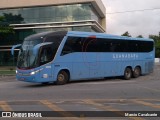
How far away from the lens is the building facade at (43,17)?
51250mm

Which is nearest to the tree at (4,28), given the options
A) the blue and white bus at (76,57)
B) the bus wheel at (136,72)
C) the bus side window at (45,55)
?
the bus wheel at (136,72)

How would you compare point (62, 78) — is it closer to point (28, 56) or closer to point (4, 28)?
point (28, 56)

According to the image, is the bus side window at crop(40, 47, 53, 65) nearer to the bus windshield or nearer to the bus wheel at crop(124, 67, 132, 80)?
the bus windshield

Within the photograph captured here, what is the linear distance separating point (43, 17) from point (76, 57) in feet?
100

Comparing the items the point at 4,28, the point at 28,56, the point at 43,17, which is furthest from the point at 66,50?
the point at 43,17

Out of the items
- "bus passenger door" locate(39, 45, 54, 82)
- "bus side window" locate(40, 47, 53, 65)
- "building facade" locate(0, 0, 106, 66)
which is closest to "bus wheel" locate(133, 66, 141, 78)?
"bus passenger door" locate(39, 45, 54, 82)

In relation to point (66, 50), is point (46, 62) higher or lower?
lower

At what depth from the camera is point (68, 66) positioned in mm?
22938

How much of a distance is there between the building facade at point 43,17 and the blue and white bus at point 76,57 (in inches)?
901

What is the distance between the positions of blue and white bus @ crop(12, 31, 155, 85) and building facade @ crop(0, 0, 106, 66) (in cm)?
2289

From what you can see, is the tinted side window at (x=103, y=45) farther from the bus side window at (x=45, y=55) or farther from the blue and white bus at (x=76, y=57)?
the bus side window at (x=45, y=55)

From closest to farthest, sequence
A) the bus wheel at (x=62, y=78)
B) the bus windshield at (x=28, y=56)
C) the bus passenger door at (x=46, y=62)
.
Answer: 1. the bus windshield at (x=28, y=56)
2. the bus passenger door at (x=46, y=62)
3. the bus wheel at (x=62, y=78)

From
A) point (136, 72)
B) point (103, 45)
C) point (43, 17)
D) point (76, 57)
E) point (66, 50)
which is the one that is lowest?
point (136, 72)

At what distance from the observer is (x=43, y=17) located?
52906 millimetres
